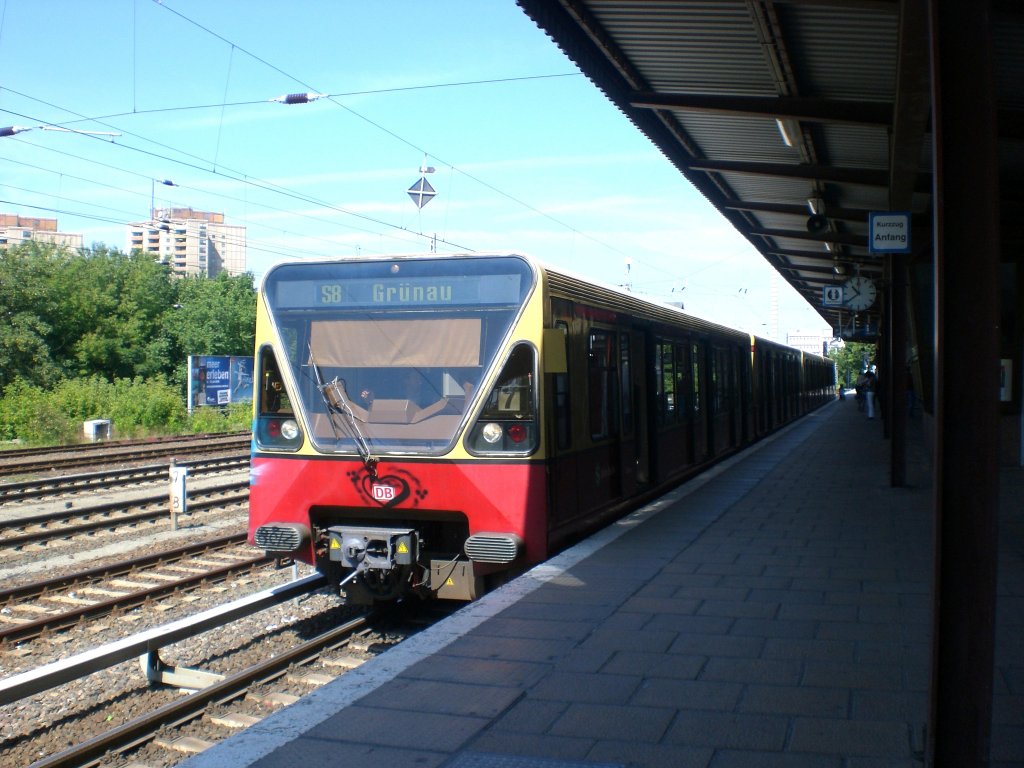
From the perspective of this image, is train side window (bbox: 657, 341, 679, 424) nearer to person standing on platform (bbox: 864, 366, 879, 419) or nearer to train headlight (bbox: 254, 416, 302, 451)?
train headlight (bbox: 254, 416, 302, 451)

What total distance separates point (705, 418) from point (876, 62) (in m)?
7.45

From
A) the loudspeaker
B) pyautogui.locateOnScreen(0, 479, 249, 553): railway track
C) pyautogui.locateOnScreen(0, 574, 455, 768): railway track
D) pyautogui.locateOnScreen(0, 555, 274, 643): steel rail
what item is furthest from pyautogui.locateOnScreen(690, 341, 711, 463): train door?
pyautogui.locateOnScreen(0, 479, 249, 553): railway track

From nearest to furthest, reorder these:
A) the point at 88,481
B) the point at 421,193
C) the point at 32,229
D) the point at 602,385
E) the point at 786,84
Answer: the point at 602,385 < the point at 786,84 < the point at 88,481 < the point at 421,193 < the point at 32,229

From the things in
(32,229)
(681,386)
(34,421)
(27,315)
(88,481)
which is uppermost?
(32,229)

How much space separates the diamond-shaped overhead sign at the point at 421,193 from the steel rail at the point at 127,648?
10.4 metres

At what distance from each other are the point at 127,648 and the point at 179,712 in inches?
29.6

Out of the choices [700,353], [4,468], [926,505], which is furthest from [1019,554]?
[4,468]

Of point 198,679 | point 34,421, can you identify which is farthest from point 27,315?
point 198,679

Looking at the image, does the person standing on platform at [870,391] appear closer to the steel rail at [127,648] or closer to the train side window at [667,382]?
the train side window at [667,382]

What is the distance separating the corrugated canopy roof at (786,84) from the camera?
841 centimetres

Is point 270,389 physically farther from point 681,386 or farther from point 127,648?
point 681,386

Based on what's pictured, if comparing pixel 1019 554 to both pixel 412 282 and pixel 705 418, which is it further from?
pixel 705 418

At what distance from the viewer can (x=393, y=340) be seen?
320 inches

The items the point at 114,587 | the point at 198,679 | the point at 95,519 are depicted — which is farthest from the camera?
the point at 95,519
